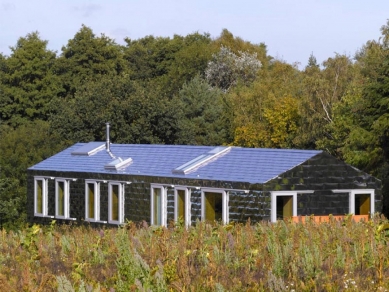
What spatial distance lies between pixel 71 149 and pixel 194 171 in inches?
366

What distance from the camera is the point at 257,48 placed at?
84.4 m

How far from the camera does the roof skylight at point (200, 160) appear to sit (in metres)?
26.4

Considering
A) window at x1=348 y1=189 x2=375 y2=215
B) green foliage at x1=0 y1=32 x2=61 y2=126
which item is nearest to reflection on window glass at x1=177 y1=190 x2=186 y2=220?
window at x1=348 y1=189 x2=375 y2=215

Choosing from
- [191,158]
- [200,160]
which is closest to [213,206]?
[200,160]

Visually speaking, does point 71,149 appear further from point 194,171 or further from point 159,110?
point 159,110

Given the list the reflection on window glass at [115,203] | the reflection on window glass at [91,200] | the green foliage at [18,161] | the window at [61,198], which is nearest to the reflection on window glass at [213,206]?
the reflection on window glass at [115,203]

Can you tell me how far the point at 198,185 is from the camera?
1000 inches

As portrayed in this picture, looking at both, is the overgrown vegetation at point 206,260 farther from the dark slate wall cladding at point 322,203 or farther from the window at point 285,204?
the dark slate wall cladding at point 322,203

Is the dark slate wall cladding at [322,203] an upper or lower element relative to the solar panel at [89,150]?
lower

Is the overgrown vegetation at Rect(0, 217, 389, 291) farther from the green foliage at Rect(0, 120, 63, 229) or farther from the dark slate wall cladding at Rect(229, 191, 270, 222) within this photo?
the green foliage at Rect(0, 120, 63, 229)

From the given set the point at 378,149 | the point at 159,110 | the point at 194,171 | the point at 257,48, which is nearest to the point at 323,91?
the point at 159,110

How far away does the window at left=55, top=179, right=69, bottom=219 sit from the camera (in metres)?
31.4

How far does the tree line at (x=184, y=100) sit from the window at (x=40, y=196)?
33.8ft

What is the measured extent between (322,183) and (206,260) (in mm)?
16414
